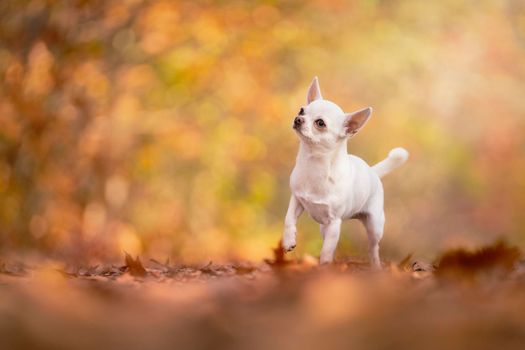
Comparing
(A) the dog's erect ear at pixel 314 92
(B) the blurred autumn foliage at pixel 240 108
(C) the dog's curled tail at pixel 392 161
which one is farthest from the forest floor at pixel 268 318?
(B) the blurred autumn foliage at pixel 240 108

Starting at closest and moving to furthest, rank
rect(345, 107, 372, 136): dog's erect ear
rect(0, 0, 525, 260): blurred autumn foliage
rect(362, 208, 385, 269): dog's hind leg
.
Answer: rect(345, 107, 372, 136): dog's erect ear
rect(362, 208, 385, 269): dog's hind leg
rect(0, 0, 525, 260): blurred autumn foliage

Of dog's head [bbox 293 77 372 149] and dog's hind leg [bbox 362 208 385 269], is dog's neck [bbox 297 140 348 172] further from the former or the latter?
dog's hind leg [bbox 362 208 385 269]

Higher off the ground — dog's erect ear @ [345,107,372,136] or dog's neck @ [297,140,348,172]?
dog's erect ear @ [345,107,372,136]

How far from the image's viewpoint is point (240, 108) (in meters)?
11.6

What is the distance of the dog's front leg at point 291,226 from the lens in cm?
338

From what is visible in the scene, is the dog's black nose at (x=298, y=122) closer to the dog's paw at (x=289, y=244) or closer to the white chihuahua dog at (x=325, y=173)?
the white chihuahua dog at (x=325, y=173)

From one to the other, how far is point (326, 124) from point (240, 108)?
8.24 meters

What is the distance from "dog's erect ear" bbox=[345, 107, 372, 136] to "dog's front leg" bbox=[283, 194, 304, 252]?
1.30 ft

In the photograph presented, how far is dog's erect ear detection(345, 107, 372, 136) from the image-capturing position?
3.45m

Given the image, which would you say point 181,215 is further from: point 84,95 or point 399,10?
point 399,10

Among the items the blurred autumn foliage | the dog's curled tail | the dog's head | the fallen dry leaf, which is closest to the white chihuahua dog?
the dog's head

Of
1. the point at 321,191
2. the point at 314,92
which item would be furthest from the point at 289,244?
the point at 314,92

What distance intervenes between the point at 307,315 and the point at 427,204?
1037 centimetres

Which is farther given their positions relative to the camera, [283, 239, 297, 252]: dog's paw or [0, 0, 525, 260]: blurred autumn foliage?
[0, 0, 525, 260]: blurred autumn foliage
